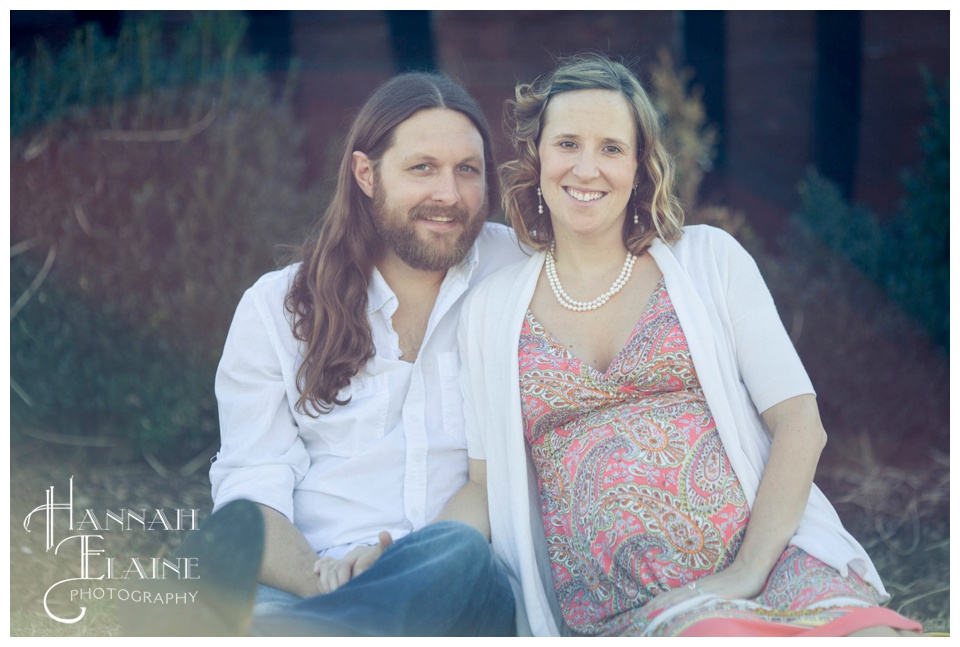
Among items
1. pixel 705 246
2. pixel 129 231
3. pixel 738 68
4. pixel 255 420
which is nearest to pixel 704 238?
pixel 705 246

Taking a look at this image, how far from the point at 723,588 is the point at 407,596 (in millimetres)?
742

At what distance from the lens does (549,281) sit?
2760mm

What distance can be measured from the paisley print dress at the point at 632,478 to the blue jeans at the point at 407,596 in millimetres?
292

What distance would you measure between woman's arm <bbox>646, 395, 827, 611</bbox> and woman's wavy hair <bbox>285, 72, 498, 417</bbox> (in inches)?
42.4

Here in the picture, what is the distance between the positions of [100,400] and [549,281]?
250 cm

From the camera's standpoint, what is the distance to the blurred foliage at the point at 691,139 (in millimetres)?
4652

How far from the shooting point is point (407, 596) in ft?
7.62

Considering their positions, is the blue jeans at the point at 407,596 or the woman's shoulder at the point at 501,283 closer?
the blue jeans at the point at 407,596

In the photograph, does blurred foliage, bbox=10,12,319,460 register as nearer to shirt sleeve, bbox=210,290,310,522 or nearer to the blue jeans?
shirt sleeve, bbox=210,290,310,522

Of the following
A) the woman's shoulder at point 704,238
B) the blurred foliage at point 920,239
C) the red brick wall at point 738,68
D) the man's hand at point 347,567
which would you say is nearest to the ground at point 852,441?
the blurred foliage at point 920,239

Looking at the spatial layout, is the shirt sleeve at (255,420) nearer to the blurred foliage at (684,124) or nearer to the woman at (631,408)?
the woman at (631,408)

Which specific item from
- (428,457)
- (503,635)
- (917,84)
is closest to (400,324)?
(428,457)

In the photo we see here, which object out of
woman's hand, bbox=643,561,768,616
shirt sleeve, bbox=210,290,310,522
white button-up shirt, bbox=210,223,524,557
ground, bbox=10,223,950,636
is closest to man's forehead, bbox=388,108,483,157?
white button-up shirt, bbox=210,223,524,557
